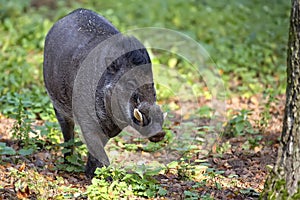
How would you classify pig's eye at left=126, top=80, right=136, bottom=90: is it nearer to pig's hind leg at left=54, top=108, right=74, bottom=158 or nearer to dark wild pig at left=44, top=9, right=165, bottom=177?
dark wild pig at left=44, top=9, right=165, bottom=177

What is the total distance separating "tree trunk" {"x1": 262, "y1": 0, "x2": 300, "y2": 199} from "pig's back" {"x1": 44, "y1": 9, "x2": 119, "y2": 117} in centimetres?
225

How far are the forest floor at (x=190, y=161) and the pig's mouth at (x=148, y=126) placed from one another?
0.61 metres

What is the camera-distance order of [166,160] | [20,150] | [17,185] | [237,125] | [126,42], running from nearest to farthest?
[17,185], [126,42], [20,150], [166,160], [237,125]

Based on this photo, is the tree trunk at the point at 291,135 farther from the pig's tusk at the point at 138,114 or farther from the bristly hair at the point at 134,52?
the bristly hair at the point at 134,52

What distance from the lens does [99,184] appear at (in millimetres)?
5238

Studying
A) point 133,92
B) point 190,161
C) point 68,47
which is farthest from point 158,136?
point 68,47

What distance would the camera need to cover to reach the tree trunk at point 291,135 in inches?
178

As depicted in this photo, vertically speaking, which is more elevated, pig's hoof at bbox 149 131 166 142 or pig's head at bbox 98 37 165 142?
pig's head at bbox 98 37 165 142

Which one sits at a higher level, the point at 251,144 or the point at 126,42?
the point at 126,42

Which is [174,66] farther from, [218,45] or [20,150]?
[20,150]

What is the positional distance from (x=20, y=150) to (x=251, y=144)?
2.87m

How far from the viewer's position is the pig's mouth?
207 inches

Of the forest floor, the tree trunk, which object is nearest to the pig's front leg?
the forest floor

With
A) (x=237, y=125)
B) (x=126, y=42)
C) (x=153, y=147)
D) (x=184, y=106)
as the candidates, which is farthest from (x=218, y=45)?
(x=126, y=42)
